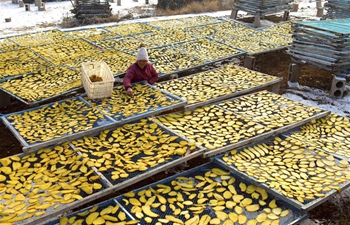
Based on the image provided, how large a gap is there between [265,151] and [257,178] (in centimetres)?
69

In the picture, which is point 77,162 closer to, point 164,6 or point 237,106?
point 237,106

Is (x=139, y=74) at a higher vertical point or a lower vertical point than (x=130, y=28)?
lower

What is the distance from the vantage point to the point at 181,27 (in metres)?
10.4

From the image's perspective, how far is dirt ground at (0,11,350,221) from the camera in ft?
12.3

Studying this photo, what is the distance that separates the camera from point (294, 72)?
7234 millimetres

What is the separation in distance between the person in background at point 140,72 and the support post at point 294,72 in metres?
3.11

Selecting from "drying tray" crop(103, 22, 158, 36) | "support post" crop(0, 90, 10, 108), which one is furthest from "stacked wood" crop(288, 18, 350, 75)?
"support post" crop(0, 90, 10, 108)

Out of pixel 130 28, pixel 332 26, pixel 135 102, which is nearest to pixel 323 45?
pixel 332 26

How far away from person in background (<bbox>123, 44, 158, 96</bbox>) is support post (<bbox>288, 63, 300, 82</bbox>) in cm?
311

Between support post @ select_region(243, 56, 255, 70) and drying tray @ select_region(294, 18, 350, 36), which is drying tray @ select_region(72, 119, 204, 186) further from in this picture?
drying tray @ select_region(294, 18, 350, 36)

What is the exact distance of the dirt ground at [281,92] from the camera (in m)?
3.76

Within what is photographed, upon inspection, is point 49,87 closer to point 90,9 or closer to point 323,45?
point 323,45

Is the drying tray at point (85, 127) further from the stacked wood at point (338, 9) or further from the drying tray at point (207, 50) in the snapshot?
the stacked wood at point (338, 9)

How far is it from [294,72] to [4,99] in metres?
5.70
